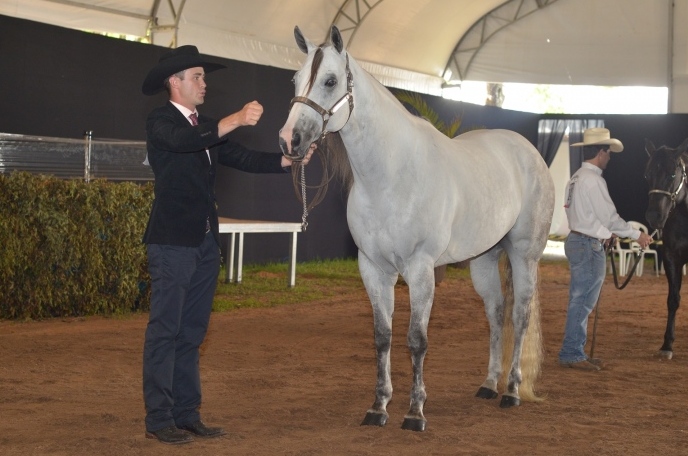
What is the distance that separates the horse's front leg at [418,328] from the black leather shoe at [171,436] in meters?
1.14

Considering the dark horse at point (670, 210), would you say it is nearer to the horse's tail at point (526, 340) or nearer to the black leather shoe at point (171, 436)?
the horse's tail at point (526, 340)

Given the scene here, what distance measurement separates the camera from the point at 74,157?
897 centimetres

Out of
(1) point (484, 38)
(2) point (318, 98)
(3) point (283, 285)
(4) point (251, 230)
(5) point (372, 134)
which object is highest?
(1) point (484, 38)

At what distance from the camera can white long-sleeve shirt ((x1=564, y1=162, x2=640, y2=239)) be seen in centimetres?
652

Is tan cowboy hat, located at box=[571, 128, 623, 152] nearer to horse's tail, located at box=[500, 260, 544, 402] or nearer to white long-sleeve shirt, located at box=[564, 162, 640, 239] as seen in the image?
white long-sleeve shirt, located at box=[564, 162, 640, 239]

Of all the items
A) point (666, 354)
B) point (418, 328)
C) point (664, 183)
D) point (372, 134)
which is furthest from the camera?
point (664, 183)

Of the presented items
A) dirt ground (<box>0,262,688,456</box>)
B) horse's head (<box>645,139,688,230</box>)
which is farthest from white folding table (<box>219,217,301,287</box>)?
horse's head (<box>645,139,688,230</box>)

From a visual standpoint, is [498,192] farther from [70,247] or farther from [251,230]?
[251,230]

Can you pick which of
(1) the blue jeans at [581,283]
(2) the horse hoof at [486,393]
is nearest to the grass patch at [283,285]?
(1) the blue jeans at [581,283]

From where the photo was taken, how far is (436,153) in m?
4.71

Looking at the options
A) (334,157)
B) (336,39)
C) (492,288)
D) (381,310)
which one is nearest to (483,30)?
(492,288)

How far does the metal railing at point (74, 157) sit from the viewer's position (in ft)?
27.7

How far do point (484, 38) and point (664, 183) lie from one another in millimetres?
14006

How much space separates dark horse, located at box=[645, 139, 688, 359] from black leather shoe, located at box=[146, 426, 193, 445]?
177 inches
